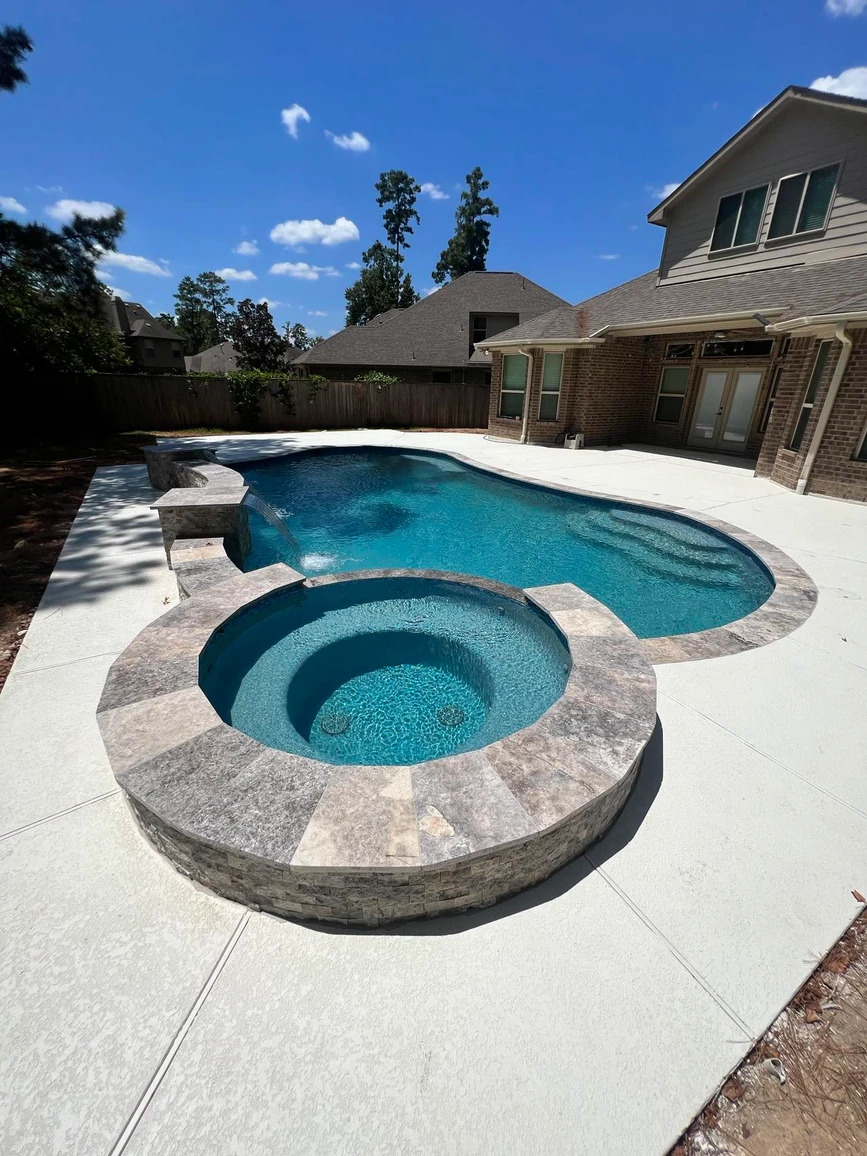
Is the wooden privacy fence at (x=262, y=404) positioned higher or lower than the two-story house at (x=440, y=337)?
lower

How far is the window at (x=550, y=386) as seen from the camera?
13.0 metres

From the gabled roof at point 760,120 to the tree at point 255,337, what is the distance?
20183mm

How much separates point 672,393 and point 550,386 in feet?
10.9

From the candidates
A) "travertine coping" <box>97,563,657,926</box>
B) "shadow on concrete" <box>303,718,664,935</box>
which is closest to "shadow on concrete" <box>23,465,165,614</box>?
"travertine coping" <box>97,563,657,926</box>

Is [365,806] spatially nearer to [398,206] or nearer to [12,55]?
[12,55]

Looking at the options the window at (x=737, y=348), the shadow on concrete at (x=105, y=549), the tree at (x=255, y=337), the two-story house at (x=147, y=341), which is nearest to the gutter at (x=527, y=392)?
the window at (x=737, y=348)

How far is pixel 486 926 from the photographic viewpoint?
6.22 ft

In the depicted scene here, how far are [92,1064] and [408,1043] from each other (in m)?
A: 0.99

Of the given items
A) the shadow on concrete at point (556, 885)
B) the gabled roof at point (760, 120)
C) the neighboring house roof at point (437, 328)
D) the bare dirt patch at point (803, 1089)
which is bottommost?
the shadow on concrete at point (556, 885)

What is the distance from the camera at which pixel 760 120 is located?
32.1ft

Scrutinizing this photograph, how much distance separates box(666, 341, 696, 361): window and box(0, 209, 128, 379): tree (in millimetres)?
14353

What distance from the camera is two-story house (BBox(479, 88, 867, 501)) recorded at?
7984 mm

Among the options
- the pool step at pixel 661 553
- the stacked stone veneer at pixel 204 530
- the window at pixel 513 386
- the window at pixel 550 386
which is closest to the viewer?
the stacked stone veneer at pixel 204 530

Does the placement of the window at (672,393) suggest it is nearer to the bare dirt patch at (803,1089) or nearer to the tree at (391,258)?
the bare dirt patch at (803,1089)
